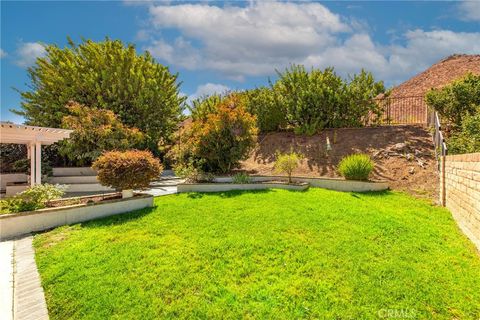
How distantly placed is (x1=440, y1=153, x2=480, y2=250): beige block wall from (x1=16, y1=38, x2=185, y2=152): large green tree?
1371cm

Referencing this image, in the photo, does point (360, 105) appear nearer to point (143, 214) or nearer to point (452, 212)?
point (452, 212)

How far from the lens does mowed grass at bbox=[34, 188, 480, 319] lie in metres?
3.96

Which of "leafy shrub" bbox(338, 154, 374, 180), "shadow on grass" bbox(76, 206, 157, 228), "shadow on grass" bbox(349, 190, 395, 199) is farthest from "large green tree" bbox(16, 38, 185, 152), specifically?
"shadow on grass" bbox(349, 190, 395, 199)

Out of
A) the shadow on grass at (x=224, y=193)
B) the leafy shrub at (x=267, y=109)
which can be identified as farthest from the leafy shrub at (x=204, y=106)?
the shadow on grass at (x=224, y=193)

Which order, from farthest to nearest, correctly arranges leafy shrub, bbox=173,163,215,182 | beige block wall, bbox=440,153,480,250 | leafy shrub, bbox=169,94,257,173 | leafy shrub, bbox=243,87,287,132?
leafy shrub, bbox=243,87,287,132, leafy shrub, bbox=169,94,257,173, leafy shrub, bbox=173,163,215,182, beige block wall, bbox=440,153,480,250

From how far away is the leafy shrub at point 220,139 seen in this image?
1213 centimetres

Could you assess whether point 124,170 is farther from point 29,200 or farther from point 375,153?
point 375,153

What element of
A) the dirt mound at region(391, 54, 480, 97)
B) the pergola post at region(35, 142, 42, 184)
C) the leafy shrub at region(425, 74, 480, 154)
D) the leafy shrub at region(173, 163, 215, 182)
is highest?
the dirt mound at region(391, 54, 480, 97)

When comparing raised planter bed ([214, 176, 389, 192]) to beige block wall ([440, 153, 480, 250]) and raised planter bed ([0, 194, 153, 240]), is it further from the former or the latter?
raised planter bed ([0, 194, 153, 240])

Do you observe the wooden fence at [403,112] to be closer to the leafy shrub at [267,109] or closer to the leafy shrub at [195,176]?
the leafy shrub at [267,109]

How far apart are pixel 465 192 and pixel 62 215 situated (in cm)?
958

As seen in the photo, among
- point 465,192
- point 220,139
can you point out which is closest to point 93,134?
point 220,139

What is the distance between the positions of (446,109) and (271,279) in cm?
1322

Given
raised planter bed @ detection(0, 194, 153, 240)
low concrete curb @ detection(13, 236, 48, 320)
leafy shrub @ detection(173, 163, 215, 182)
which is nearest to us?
low concrete curb @ detection(13, 236, 48, 320)
